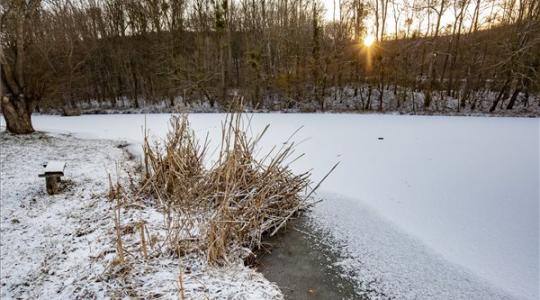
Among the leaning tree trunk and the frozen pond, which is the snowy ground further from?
the leaning tree trunk

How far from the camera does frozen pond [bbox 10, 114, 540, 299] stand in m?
2.43

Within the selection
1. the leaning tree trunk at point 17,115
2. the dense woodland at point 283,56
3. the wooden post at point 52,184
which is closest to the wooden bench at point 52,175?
the wooden post at point 52,184

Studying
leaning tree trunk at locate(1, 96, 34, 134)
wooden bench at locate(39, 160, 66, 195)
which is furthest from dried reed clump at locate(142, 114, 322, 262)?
leaning tree trunk at locate(1, 96, 34, 134)

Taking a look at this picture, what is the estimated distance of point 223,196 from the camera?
2.92 m

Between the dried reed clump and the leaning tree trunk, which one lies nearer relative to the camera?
the dried reed clump

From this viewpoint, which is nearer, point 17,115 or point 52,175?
point 52,175

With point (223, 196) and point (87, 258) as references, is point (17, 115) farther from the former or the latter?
point (223, 196)

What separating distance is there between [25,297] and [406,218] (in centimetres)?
335

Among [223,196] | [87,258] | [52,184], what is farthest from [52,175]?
[223,196]

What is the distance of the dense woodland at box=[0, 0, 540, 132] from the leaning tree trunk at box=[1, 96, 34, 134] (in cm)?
286

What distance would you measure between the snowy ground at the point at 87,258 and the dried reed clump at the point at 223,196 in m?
0.20

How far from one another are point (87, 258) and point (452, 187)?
13.6 feet

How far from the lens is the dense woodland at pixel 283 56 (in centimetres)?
1198

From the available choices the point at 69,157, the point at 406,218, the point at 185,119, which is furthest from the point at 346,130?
the point at 69,157
